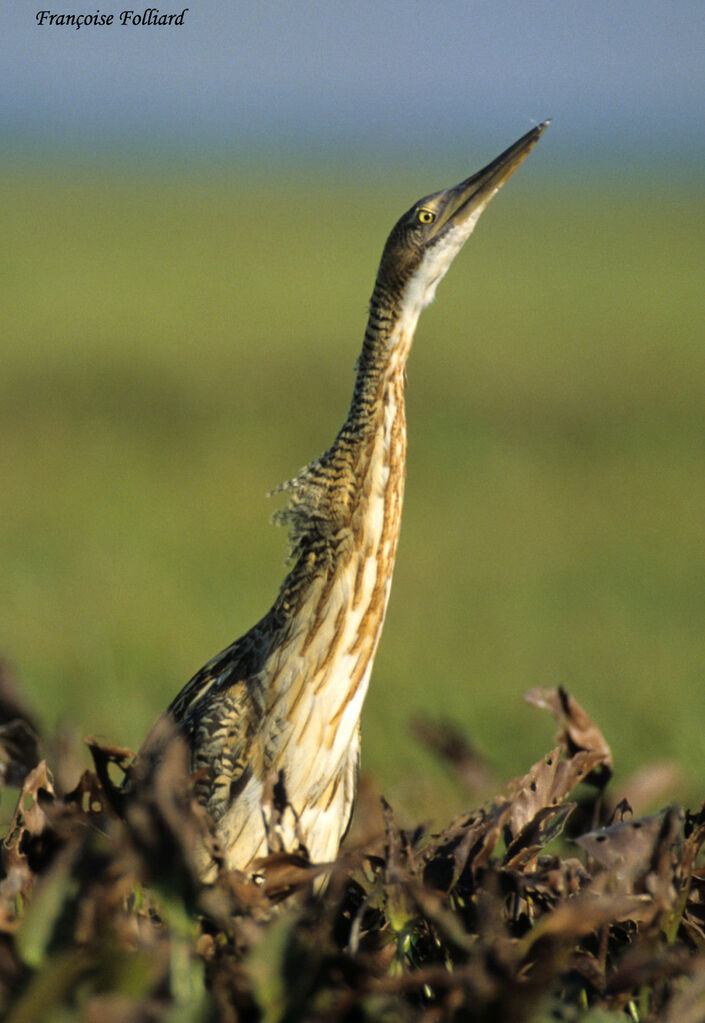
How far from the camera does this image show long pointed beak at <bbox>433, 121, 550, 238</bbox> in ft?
8.12

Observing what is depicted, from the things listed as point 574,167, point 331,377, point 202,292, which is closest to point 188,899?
point 331,377

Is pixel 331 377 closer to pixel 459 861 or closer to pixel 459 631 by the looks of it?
pixel 459 631

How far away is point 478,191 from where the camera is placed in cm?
252

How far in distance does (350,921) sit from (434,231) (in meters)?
1.23

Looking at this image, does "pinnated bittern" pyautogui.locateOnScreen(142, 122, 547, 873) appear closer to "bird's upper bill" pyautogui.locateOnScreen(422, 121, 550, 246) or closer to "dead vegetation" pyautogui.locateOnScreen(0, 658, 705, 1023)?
"bird's upper bill" pyautogui.locateOnScreen(422, 121, 550, 246)

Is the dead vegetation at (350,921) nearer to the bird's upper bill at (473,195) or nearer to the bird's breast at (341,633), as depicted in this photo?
the bird's breast at (341,633)

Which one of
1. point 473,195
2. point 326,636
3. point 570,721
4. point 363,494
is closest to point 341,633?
point 326,636

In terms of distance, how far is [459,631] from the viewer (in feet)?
20.2

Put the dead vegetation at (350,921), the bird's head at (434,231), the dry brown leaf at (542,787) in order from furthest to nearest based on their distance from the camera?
the bird's head at (434,231)
the dry brown leaf at (542,787)
the dead vegetation at (350,921)

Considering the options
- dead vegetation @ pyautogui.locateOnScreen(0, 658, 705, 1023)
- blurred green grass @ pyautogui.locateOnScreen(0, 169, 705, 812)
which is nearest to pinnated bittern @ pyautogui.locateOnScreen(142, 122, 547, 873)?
blurred green grass @ pyautogui.locateOnScreen(0, 169, 705, 812)

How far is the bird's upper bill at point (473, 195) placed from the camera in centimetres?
247

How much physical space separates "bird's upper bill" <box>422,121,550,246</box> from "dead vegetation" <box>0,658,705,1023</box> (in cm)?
102

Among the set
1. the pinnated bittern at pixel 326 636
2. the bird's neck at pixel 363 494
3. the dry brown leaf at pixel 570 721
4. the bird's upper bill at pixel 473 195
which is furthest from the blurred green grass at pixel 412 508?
the bird's upper bill at pixel 473 195

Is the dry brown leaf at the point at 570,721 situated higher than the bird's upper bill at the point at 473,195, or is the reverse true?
the bird's upper bill at the point at 473,195
